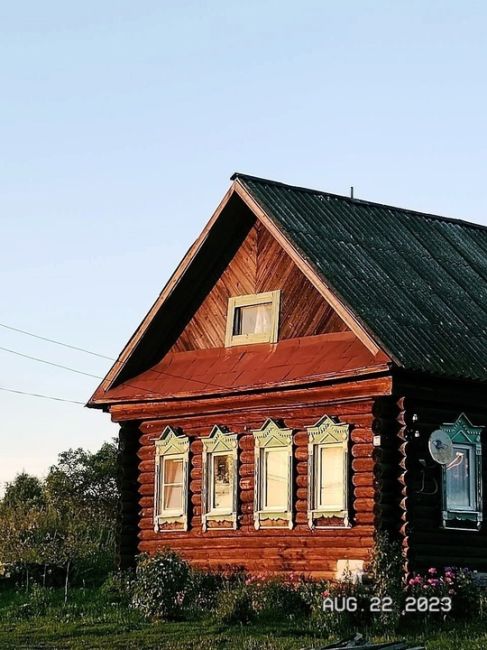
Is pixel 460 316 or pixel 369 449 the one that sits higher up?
pixel 460 316

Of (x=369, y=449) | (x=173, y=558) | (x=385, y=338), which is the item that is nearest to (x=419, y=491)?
(x=369, y=449)

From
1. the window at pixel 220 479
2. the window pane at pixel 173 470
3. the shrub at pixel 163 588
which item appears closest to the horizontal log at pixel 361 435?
the window at pixel 220 479

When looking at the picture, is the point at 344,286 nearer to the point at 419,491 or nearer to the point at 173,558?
the point at 419,491

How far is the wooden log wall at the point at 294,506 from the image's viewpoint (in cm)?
A: 2519

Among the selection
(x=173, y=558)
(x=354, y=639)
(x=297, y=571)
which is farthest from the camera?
(x=297, y=571)

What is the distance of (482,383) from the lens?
25531mm

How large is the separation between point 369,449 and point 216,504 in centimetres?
410

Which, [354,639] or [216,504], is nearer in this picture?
[354,639]

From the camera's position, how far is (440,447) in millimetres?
24797

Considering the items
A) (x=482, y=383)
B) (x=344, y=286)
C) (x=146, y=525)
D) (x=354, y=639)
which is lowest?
(x=354, y=639)

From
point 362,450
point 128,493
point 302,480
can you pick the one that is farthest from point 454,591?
point 128,493

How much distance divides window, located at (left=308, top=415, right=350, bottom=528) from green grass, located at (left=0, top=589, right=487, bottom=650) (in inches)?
118

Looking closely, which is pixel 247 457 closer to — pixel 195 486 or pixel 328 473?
pixel 195 486

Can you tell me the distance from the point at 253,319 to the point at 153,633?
7629 millimetres
